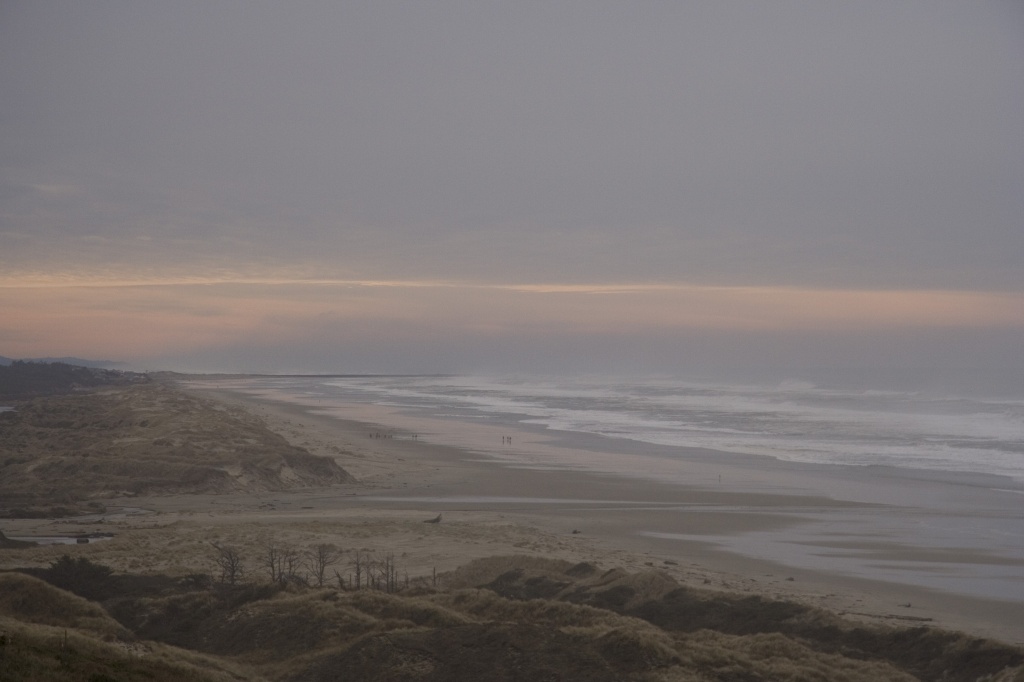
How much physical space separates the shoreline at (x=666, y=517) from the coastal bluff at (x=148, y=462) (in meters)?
2.66

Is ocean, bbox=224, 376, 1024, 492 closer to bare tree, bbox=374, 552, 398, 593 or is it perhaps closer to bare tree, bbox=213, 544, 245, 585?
bare tree, bbox=374, 552, 398, 593

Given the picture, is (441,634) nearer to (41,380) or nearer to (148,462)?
(148,462)

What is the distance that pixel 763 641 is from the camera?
11727 mm

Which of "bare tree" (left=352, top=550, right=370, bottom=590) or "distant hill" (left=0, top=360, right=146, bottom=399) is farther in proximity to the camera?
"distant hill" (left=0, top=360, right=146, bottom=399)

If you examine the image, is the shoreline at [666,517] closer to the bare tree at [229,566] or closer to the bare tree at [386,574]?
the bare tree at [386,574]

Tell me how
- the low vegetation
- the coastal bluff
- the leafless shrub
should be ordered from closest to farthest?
the low vegetation → the leafless shrub → the coastal bluff

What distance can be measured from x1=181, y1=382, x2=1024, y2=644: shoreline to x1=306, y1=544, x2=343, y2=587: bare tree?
4606 mm

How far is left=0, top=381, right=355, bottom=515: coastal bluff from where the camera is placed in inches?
1074

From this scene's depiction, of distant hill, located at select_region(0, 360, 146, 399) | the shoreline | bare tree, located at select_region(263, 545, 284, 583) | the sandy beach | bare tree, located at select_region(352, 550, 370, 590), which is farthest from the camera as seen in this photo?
distant hill, located at select_region(0, 360, 146, 399)

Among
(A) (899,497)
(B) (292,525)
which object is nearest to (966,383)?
(A) (899,497)

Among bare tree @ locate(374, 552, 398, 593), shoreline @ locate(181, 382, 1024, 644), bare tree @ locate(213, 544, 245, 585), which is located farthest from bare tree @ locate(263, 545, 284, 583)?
shoreline @ locate(181, 382, 1024, 644)

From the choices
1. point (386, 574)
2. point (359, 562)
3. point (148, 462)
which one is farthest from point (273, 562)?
point (148, 462)

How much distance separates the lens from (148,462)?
98.9ft

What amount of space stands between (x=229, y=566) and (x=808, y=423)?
145ft
